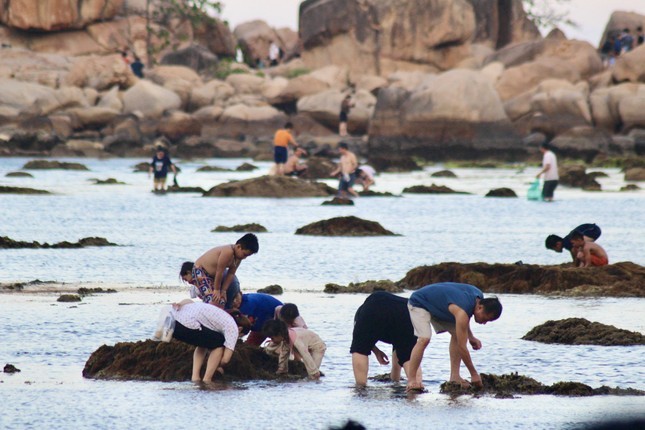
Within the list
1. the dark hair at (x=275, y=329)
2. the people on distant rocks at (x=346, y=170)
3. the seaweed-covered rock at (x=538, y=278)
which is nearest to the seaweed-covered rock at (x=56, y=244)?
the seaweed-covered rock at (x=538, y=278)

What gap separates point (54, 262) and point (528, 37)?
73120 millimetres

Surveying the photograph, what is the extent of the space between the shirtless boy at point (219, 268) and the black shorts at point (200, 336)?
1.10m

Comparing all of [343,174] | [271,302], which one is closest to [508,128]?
[343,174]

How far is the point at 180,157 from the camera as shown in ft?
214

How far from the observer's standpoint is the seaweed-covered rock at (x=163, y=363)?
1187 centimetres

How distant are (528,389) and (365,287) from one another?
7091mm

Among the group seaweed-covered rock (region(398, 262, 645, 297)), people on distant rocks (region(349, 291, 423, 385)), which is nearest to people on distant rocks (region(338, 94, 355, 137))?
seaweed-covered rock (region(398, 262, 645, 297))

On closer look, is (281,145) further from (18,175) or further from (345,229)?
(345,229)

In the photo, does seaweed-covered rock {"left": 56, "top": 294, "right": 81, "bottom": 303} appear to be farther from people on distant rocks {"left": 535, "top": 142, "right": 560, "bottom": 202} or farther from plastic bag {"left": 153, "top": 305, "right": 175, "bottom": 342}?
people on distant rocks {"left": 535, "top": 142, "right": 560, "bottom": 202}

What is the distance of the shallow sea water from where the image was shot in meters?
10.5

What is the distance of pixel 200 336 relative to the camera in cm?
1120

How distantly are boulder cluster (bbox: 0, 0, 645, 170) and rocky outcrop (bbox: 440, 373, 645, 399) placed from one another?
143 ft

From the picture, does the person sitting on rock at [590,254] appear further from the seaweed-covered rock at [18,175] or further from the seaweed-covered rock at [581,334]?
the seaweed-covered rock at [18,175]

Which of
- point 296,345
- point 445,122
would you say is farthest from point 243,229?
point 445,122
